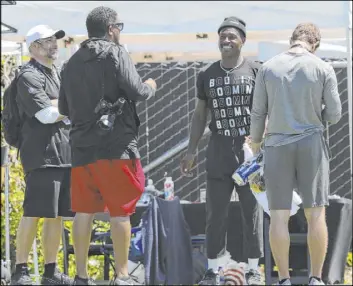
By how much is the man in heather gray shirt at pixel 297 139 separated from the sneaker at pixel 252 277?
85 centimetres

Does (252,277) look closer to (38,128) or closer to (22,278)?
(22,278)

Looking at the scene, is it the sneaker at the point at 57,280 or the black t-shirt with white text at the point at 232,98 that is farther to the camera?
the black t-shirt with white text at the point at 232,98

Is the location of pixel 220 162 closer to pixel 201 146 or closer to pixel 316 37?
pixel 316 37

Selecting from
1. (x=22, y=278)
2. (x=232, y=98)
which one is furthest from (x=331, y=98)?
(x=22, y=278)

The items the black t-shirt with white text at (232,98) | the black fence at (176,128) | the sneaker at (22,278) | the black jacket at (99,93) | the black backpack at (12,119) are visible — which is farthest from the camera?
the black fence at (176,128)

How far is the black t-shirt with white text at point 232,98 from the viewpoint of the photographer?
25.3 ft

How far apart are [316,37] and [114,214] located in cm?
186

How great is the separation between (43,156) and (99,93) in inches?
32.9

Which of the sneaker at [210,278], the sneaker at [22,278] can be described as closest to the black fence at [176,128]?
the sneaker at [210,278]

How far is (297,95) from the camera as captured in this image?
687 centimetres

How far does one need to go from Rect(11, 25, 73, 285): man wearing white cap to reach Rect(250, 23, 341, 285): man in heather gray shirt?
151cm

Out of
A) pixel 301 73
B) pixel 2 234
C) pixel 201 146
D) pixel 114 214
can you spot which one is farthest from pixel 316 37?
pixel 201 146

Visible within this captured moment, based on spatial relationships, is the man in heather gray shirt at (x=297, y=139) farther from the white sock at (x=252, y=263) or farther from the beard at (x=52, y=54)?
the beard at (x=52, y=54)

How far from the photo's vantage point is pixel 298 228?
9.02m
